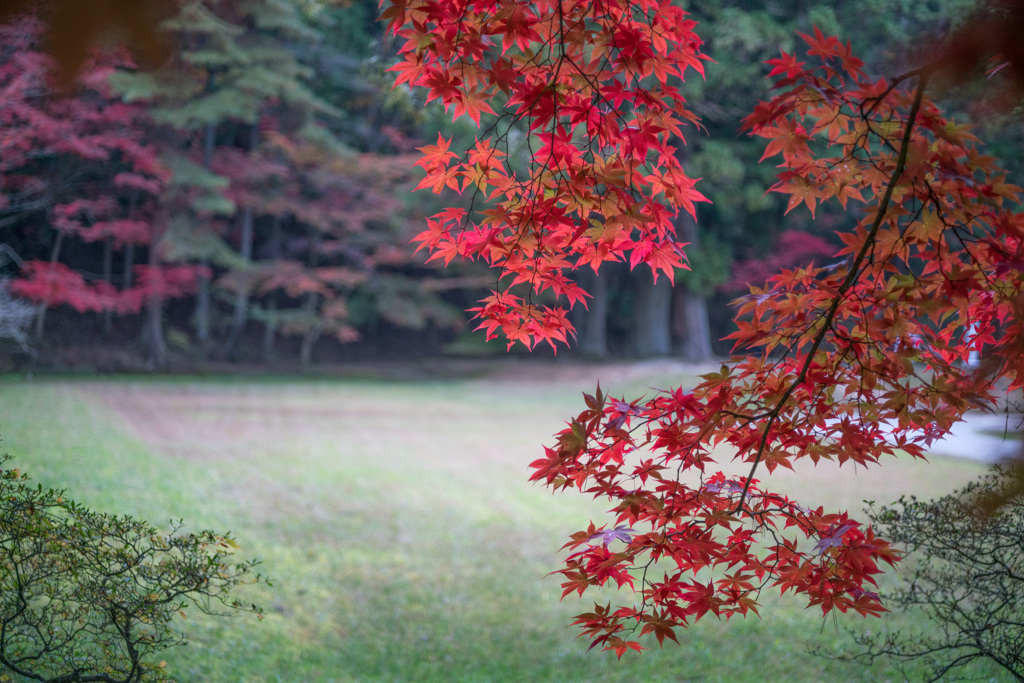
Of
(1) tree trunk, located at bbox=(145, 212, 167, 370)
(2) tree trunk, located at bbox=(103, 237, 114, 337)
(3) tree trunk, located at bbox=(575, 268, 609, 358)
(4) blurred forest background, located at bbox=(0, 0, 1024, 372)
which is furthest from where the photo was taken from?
(3) tree trunk, located at bbox=(575, 268, 609, 358)

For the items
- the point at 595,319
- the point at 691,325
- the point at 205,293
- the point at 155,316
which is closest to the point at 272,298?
the point at 205,293

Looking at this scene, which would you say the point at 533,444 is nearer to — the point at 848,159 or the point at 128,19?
A: the point at 848,159

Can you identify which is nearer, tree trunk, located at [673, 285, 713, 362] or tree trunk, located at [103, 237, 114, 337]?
tree trunk, located at [103, 237, 114, 337]

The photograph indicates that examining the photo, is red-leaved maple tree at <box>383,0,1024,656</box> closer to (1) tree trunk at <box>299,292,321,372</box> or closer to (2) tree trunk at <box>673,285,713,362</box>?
(2) tree trunk at <box>673,285,713,362</box>

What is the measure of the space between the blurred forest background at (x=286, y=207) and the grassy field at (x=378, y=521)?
1.29 metres

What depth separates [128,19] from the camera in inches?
45.0

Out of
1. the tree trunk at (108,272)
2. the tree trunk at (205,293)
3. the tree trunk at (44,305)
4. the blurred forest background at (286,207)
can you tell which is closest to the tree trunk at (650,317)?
the blurred forest background at (286,207)

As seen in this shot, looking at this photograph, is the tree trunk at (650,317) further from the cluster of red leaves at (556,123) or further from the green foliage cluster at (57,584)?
the green foliage cluster at (57,584)

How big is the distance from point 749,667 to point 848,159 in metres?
2.52

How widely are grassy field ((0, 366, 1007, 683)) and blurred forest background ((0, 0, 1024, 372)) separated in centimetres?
129

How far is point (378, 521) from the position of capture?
19.3ft

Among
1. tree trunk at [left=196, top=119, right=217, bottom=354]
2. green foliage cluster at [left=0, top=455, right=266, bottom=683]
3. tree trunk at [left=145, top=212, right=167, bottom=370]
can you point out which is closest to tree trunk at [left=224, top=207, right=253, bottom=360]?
tree trunk at [left=196, top=119, right=217, bottom=354]

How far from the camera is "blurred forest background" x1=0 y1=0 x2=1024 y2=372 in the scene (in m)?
6.51

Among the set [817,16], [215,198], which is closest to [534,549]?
[817,16]
